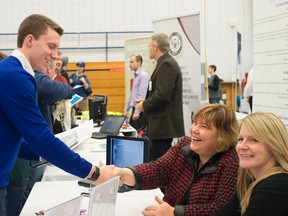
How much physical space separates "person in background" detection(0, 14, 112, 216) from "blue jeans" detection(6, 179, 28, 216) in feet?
2.12

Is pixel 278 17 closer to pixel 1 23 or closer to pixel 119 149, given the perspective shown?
pixel 119 149

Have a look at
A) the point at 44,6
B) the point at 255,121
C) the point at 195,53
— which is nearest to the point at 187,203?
the point at 255,121

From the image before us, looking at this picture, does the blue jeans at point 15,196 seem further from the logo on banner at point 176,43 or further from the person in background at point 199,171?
the logo on banner at point 176,43

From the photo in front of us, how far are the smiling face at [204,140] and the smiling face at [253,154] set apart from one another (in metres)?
0.33

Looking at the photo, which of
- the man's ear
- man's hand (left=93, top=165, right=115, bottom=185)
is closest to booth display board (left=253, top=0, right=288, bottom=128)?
man's hand (left=93, top=165, right=115, bottom=185)

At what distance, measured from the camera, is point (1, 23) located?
1029 cm

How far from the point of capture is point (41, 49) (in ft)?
6.05

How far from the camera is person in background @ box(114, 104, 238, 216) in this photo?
1.82 meters

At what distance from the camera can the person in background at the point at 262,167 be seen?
1.46 metres

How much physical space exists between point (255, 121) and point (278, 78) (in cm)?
106

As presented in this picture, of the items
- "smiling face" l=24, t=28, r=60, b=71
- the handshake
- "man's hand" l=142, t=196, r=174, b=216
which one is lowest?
"man's hand" l=142, t=196, r=174, b=216

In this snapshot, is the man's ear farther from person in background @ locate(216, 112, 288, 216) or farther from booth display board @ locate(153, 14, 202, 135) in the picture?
booth display board @ locate(153, 14, 202, 135)

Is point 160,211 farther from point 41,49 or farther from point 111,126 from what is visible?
point 111,126

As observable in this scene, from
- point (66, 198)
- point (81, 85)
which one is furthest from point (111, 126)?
point (81, 85)
